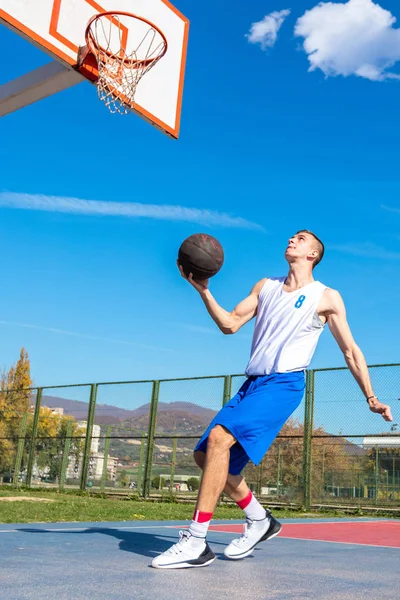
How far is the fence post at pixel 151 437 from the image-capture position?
14.6 meters

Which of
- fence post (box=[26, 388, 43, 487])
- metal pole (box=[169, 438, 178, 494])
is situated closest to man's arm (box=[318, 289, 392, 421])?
metal pole (box=[169, 438, 178, 494])

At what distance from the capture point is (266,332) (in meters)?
4.11

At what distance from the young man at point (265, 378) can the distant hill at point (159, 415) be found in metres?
9.84

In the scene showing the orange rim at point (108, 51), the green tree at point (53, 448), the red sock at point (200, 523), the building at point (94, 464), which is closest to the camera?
the red sock at point (200, 523)

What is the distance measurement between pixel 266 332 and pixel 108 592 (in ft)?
6.36

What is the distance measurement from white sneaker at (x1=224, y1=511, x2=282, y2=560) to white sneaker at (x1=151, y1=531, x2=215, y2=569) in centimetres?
31

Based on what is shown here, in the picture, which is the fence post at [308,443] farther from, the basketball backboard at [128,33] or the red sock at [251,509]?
the red sock at [251,509]

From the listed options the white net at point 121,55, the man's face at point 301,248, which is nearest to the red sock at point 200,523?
the man's face at point 301,248

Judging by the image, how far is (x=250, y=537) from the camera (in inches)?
158

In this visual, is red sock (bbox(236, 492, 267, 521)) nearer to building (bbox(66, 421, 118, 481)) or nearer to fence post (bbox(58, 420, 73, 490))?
building (bbox(66, 421, 118, 481))

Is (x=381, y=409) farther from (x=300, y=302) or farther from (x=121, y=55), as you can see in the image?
(x=121, y=55)

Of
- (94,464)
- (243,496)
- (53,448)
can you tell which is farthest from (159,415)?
(243,496)

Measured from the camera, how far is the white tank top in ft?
13.1

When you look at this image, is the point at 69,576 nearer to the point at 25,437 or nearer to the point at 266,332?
the point at 266,332
